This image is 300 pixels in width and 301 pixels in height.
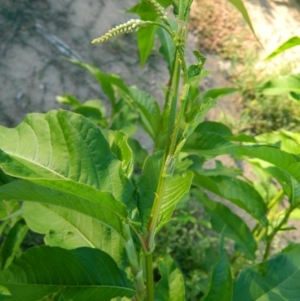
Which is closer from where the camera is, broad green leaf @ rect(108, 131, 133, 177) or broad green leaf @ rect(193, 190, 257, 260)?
broad green leaf @ rect(108, 131, 133, 177)

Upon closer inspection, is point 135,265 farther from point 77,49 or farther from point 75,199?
point 77,49

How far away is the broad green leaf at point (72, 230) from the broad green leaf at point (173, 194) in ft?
0.56

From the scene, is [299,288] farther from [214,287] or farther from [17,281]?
[17,281]

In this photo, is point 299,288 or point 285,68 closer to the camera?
point 299,288

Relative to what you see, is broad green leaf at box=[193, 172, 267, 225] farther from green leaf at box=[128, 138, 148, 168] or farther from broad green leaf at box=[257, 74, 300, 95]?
green leaf at box=[128, 138, 148, 168]

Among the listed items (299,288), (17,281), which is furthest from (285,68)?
(17,281)

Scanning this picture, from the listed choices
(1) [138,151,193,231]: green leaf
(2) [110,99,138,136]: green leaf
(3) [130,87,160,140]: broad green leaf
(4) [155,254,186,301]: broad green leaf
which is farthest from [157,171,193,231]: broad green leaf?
(2) [110,99,138,136]: green leaf

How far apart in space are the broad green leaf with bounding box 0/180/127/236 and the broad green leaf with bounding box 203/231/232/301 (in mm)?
252

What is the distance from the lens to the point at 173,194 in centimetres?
77

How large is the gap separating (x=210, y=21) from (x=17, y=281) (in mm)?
3631

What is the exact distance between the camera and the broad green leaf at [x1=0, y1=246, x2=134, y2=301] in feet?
2.58

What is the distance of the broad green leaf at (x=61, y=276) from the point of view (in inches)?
31.0

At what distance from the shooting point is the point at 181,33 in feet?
1.87

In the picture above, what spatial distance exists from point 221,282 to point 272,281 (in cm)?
13
